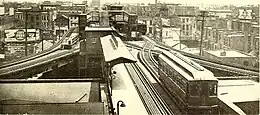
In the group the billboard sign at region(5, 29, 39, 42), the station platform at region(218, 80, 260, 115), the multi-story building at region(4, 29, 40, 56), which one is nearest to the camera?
the station platform at region(218, 80, 260, 115)

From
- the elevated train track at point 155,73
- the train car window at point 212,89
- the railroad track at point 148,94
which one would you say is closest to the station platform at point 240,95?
the train car window at point 212,89

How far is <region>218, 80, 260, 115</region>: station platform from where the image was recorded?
26.3ft

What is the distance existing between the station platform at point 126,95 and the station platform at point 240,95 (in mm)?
2293

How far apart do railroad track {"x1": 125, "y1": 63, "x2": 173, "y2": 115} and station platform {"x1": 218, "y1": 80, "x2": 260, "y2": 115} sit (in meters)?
1.65

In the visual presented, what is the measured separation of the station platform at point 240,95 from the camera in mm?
8031

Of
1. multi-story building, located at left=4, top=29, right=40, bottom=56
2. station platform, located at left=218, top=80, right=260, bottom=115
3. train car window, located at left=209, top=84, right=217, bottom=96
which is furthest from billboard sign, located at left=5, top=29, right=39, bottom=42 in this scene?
train car window, located at left=209, top=84, right=217, bottom=96

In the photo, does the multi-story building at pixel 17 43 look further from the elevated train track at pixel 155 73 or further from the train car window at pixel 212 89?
the train car window at pixel 212 89

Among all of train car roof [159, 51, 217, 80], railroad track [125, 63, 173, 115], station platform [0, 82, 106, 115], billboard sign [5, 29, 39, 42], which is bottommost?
station platform [0, 82, 106, 115]

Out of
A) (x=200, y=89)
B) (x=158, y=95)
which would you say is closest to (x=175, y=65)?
(x=158, y=95)

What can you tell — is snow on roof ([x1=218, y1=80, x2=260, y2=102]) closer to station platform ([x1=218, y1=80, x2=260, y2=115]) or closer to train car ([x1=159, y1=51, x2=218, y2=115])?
station platform ([x1=218, y1=80, x2=260, y2=115])

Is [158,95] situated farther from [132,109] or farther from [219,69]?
[219,69]

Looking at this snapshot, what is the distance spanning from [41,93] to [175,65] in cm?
487

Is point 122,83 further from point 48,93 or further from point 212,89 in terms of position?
point 212,89

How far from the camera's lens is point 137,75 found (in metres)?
11.4
